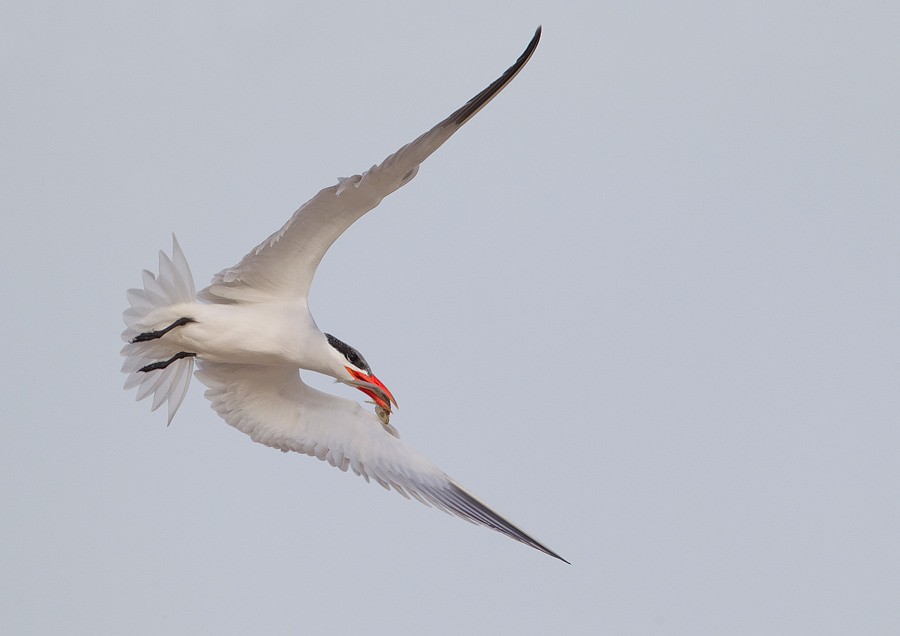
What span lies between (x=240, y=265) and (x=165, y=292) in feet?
1.72

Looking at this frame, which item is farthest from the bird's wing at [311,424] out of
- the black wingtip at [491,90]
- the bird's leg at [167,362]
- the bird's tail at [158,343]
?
the black wingtip at [491,90]

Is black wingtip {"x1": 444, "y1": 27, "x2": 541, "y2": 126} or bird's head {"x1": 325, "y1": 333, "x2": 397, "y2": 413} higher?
black wingtip {"x1": 444, "y1": 27, "x2": 541, "y2": 126}

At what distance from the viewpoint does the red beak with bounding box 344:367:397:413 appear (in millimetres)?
8445

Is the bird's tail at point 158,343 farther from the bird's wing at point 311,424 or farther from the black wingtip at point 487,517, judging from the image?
the black wingtip at point 487,517

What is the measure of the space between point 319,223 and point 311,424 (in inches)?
69.9

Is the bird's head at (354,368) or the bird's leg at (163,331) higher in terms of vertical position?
the bird's head at (354,368)

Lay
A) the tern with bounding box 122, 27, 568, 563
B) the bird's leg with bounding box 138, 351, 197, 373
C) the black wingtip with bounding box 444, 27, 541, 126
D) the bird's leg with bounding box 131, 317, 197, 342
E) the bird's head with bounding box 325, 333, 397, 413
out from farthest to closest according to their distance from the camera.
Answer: the bird's leg with bounding box 138, 351, 197, 373 < the bird's head with bounding box 325, 333, 397, 413 < the bird's leg with bounding box 131, 317, 197, 342 < the tern with bounding box 122, 27, 568, 563 < the black wingtip with bounding box 444, 27, 541, 126

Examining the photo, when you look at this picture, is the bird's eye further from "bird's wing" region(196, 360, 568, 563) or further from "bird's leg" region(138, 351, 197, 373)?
"bird's leg" region(138, 351, 197, 373)

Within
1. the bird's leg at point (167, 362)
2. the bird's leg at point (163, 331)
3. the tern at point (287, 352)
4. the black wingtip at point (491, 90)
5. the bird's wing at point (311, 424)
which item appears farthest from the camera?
the bird's wing at point (311, 424)

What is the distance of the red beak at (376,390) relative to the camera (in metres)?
8.45

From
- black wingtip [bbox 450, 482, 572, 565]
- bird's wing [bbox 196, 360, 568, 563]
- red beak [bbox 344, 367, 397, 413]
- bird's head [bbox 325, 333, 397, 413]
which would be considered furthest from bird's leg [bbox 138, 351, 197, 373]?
black wingtip [bbox 450, 482, 572, 565]

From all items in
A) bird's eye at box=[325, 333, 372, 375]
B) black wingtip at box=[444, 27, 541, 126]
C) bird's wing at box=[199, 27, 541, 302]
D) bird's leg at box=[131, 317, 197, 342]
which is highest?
black wingtip at box=[444, 27, 541, 126]

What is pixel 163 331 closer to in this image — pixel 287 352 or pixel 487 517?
pixel 287 352

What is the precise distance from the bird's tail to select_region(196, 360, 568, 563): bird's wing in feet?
0.83
